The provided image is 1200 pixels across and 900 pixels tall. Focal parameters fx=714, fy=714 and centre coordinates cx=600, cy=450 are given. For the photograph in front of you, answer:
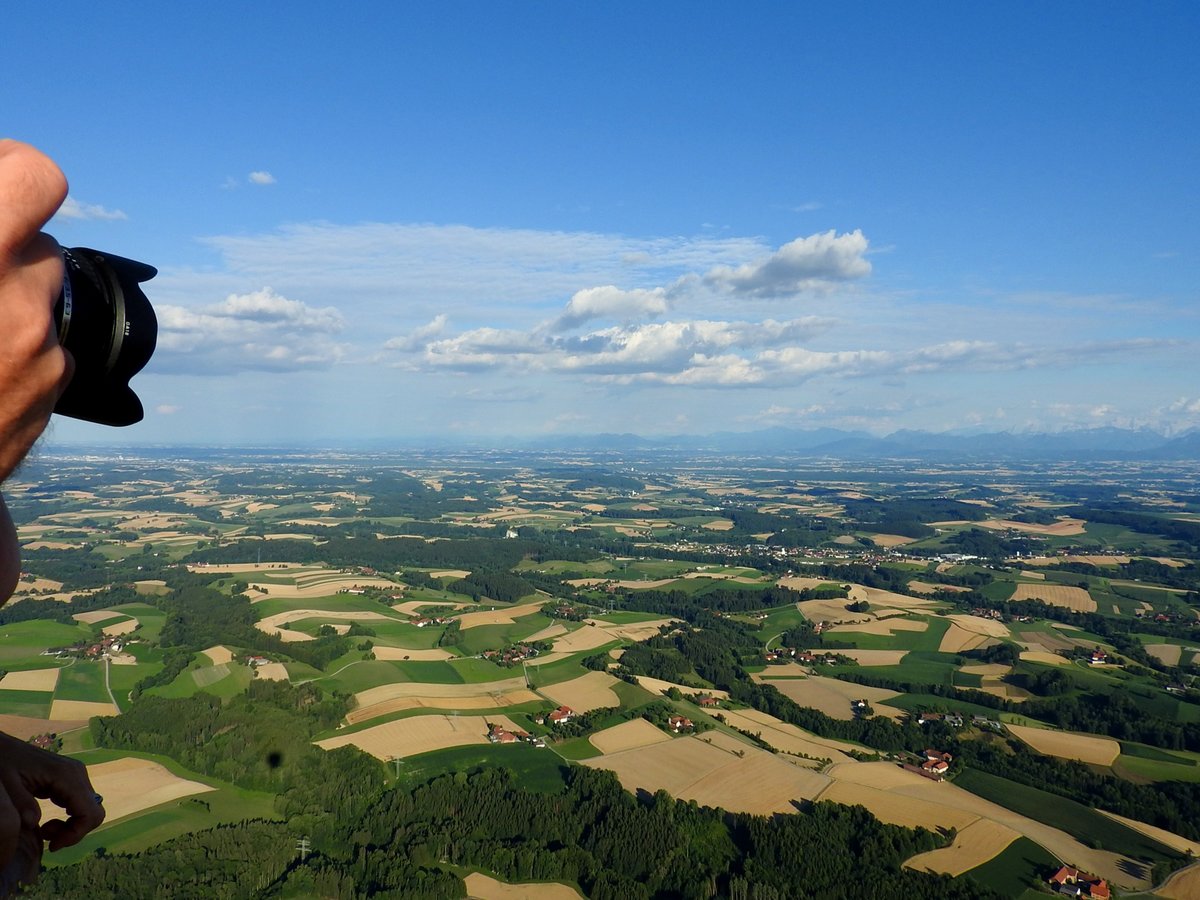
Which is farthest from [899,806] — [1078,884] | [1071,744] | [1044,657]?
[1044,657]

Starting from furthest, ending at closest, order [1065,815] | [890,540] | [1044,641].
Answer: [890,540]
[1044,641]
[1065,815]

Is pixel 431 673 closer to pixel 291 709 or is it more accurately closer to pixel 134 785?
pixel 291 709

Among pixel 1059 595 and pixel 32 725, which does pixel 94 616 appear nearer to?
pixel 32 725

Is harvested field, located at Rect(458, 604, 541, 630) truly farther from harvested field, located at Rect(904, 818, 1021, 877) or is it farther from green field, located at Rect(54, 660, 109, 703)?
harvested field, located at Rect(904, 818, 1021, 877)

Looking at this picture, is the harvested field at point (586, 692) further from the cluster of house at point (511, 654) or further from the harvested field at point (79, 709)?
the harvested field at point (79, 709)

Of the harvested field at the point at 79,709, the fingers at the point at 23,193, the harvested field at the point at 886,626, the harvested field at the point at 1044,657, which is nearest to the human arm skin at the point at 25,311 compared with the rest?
the fingers at the point at 23,193

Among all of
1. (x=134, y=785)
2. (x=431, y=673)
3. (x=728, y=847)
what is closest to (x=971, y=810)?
(x=728, y=847)
